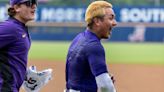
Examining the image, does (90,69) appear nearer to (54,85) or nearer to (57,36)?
(54,85)

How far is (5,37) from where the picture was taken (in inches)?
196

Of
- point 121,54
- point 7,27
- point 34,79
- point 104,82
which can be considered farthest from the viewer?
point 121,54

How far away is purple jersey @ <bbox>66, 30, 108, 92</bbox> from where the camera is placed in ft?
15.8

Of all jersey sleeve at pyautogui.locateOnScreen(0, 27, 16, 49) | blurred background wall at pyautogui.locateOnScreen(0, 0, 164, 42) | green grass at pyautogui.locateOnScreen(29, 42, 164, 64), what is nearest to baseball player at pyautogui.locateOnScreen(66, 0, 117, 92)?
jersey sleeve at pyautogui.locateOnScreen(0, 27, 16, 49)

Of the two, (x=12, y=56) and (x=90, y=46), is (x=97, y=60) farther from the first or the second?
(x=12, y=56)

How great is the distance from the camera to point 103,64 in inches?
189

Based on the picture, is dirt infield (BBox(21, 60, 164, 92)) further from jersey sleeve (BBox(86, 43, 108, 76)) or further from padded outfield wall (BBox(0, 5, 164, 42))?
padded outfield wall (BBox(0, 5, 164, 42))

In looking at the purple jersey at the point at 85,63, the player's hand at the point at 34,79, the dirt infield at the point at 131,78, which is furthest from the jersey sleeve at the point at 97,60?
the dirt infield at the point at 131,78

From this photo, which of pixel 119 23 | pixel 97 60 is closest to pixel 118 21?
pixel 119 23

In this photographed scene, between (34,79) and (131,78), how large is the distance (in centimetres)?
991

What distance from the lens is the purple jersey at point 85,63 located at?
4.80 meters

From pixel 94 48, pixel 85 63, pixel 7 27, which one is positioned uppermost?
pixel 7 27

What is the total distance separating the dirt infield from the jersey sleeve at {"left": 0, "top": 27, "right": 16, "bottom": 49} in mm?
7693

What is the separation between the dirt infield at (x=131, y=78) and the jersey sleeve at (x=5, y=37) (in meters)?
7.69
